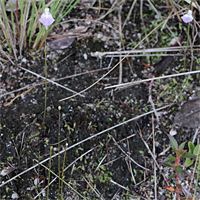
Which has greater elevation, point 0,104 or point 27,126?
point 0,104

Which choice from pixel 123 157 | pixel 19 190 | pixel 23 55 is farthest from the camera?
pixel 23 55

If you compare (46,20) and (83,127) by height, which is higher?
Result: (46,20)

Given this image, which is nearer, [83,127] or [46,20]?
[46,20]

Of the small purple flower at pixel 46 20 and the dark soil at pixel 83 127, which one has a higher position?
the small purple flower at pixel 46 20

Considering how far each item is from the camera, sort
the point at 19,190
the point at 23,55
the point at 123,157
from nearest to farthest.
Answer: the point at 19,190 → the point at 123,157 → the point at 23,55

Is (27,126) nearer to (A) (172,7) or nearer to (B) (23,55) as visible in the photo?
(B) (23,55)

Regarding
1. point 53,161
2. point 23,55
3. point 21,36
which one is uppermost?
point 21,36

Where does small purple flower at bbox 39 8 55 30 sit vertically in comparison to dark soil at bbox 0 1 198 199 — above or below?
above

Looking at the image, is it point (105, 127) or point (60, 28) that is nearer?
point (105, 127)

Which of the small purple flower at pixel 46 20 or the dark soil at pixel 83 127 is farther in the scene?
the dark soil at pixel 83 127

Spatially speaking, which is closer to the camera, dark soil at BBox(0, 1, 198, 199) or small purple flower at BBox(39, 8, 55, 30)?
small purple flower at BBox(39, 8, 55, 30)

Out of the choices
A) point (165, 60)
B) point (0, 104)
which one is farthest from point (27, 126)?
point (165, 60)
